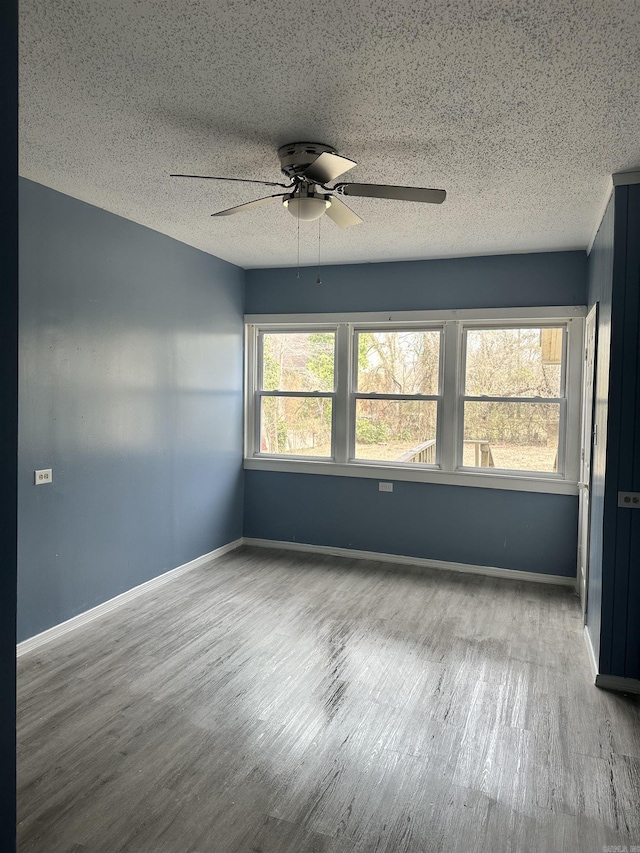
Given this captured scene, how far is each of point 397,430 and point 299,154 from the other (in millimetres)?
3099

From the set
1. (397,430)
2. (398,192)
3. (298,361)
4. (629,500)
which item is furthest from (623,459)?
(298,361)

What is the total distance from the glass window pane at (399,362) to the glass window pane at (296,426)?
50cm

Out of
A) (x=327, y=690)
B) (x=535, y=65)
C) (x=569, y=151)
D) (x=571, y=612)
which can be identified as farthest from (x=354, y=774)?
(x=569, y=151)

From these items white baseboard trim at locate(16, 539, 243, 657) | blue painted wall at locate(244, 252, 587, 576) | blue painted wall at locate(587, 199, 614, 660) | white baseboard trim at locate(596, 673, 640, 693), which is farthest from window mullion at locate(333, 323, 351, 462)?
white baseboard trim at locate(596, 673, 640, 693)

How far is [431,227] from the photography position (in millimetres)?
4125

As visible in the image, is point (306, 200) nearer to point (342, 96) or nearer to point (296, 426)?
point (342, 96)

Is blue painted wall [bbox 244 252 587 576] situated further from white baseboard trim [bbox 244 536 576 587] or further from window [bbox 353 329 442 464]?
window [bbox 353 329 442 464]

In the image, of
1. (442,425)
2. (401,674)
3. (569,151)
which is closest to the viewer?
(569,151)

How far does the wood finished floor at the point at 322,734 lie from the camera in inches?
79.9

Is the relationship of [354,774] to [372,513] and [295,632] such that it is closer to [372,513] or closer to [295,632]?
[295,632]

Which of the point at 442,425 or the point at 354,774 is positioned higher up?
the point at 442,425

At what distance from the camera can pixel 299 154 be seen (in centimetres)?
273

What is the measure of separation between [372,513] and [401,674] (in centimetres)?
229

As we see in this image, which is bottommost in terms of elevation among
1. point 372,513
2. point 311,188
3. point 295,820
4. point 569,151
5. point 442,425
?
point 295,820
